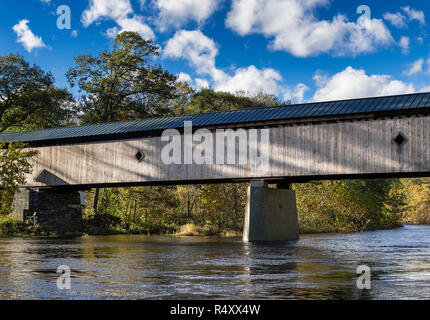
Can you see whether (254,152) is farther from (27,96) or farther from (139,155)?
(27,96)

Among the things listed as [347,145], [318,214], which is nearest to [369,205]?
[318,214]

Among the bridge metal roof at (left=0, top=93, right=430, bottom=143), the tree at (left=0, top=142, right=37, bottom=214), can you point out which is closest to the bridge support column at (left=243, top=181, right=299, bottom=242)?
the bridge metal roof at (left=0, top=93, right=430, bottom=143)

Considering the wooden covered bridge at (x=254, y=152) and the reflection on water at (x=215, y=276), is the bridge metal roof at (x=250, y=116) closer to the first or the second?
the wooden covered bridge at (x=254, y=152)

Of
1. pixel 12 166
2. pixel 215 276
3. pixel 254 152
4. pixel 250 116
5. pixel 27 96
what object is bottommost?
pixel 215 276

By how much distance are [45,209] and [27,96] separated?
1324 cm

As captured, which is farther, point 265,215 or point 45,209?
point 45,209

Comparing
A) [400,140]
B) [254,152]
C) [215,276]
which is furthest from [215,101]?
[215,276]

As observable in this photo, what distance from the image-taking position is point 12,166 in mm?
25172

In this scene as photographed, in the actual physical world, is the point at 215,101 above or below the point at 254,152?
above

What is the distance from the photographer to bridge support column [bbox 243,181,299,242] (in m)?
21.0

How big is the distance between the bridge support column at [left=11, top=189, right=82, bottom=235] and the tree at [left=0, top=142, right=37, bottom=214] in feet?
2.71

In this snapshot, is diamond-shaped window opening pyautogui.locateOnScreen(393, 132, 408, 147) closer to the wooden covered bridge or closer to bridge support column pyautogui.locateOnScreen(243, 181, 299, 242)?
the wooden covered bridge

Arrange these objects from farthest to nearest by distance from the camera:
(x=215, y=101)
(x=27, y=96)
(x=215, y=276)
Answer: (x=215, y=101) < (x=27, y=96) < (x=215, y=276)
